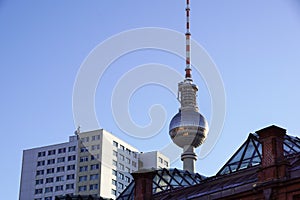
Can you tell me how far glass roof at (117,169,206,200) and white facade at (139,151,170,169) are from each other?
125353mm

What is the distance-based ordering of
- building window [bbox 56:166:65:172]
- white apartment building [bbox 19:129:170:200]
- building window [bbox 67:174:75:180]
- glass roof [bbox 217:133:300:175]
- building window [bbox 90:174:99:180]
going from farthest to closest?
building window [bbox 56:166:65:172], building window [bbox 67:174:75:180], white apartment building [bbox 19:129:170:200], building window [bbox 90:174:99:180], glass roof [bbox 217:133:300:175]

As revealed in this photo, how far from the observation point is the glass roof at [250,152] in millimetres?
48500

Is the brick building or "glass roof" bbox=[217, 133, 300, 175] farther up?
"glass roof" bbox=[217, 133, 300, 175]

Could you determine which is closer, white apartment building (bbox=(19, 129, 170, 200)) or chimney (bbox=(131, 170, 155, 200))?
chimney (bbox=(131, 170, 155, 200))

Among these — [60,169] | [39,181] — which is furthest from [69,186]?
[39,181]

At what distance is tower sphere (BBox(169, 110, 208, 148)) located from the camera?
141500 millimetres

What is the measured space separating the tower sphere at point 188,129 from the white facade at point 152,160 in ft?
144

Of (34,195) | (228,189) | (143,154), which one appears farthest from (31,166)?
(228,189)

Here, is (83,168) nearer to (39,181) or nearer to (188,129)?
(39,181)

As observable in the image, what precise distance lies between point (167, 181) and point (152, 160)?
133m

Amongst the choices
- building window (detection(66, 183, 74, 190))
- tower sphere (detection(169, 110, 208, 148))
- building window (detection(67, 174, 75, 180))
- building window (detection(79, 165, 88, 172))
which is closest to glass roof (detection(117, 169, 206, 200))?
tower sphere (detection(169, 110, 208, 148))

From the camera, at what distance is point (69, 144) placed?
17762 centimetres

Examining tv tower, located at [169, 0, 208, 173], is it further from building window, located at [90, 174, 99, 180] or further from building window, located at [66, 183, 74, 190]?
building window, located at [66, 183, 74, 190]

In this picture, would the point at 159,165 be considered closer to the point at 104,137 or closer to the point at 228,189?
the point at 104,137
